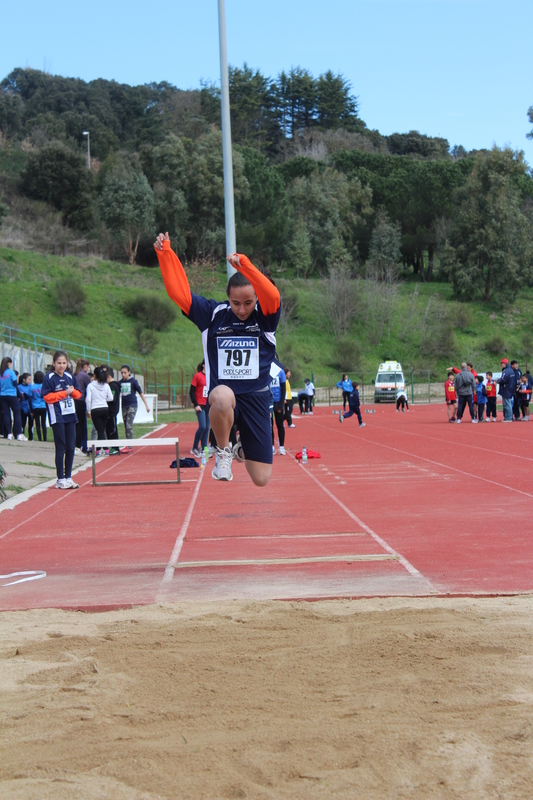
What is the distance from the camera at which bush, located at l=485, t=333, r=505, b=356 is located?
57.4 metres

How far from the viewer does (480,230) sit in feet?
204

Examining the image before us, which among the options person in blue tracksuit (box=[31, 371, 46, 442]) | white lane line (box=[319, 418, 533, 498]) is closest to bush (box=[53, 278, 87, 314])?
person in blue tracksuit (box=[31, 371, 46, 442])

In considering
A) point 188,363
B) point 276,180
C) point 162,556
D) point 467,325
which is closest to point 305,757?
point 162,556

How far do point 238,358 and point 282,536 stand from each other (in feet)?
9.75

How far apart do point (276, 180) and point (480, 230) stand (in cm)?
1670

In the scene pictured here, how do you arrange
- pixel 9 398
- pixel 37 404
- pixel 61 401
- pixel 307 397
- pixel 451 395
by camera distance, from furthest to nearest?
pixel 307 397
pixel 451 395
pixel 37 404
pixel 9 398
pixel 61 401

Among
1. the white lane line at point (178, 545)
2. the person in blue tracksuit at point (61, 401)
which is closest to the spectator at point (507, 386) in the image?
the white lane line at point (178, 545)

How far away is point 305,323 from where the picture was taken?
2265 inches

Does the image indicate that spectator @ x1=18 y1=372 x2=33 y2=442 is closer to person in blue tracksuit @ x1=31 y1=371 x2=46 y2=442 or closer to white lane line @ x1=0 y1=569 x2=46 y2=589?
person in blue tracksuit @ x1=31 y1=371 x2=46 y2=442

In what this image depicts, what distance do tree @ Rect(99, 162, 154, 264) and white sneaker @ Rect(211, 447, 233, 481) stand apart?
178ft

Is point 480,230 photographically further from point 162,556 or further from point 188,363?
point 162,556

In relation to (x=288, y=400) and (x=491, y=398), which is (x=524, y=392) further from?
(x=288, y=400)

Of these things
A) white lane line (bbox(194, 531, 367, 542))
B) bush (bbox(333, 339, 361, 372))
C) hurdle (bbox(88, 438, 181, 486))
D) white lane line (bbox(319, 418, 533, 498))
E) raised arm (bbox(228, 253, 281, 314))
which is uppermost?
bush (bbox(333, 339, 361, 372))

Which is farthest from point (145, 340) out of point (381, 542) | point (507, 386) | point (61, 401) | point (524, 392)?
point (381, 542)
